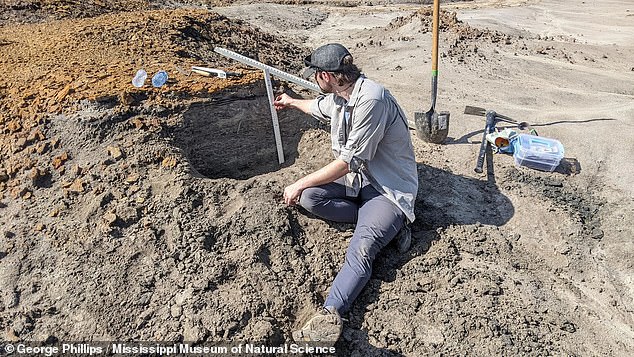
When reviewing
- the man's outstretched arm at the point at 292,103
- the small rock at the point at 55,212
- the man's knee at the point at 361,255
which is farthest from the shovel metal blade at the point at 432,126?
the small rock at the point at 55,212

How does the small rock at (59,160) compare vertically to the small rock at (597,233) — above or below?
above

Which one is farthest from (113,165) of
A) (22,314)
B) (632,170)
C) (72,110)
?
(632,170)

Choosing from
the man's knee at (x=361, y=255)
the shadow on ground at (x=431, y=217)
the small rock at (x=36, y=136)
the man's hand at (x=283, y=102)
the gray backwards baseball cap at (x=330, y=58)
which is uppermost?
the gray backwards baseball cap at (x=330, y=58)

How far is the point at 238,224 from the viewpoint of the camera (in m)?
3.32

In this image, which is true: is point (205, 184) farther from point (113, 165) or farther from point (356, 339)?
point (356, 339)

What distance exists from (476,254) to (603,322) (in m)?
0.88

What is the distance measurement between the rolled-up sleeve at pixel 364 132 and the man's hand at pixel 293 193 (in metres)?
0.34

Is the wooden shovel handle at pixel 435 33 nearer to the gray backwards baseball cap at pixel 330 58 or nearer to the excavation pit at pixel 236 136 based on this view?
the excavation pit at pixel 236 136

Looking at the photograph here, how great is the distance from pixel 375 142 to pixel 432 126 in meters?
1.98

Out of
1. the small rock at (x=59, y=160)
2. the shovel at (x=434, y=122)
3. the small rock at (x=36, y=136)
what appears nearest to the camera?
the small rock at (x=59, y=160)

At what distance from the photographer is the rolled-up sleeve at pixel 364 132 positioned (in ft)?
9.88

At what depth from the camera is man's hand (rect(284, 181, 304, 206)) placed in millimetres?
3223

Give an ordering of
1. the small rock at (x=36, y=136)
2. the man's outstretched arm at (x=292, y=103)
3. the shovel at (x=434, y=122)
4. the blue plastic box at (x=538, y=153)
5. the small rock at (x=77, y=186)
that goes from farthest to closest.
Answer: the shovel at (x=434, y=122) < the blue plastic box at (x=538, y=153) < the man's outstretched arm at (x=292, y=103) < the small rock at (x=36, y=136) < the small rock at (x=77, y=186)

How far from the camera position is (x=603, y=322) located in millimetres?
3230
